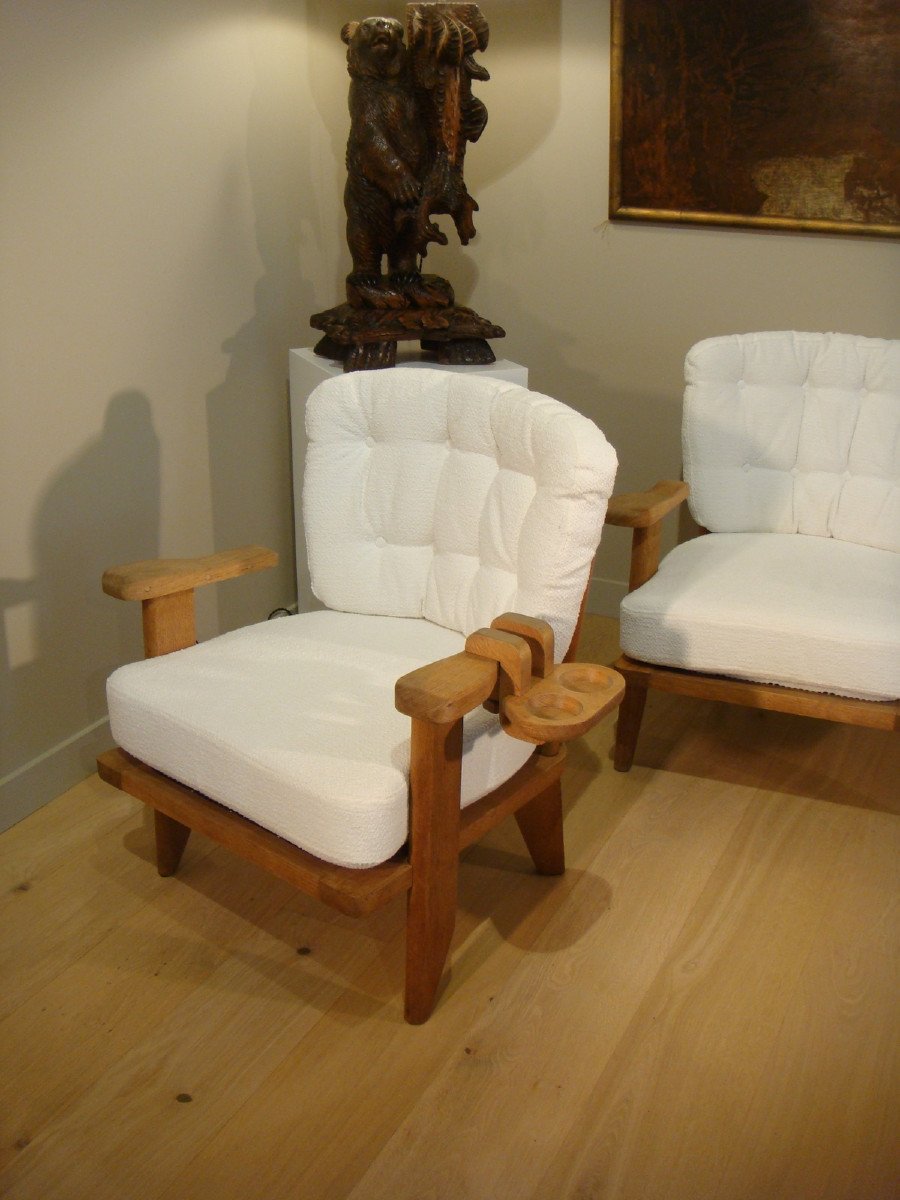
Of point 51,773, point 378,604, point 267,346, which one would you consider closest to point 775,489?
point 378,604

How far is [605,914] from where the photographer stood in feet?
6.75

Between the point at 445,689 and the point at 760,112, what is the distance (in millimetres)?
1921

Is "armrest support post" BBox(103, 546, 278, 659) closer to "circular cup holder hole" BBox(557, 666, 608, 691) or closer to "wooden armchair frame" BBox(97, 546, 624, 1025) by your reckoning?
"wooden armchair frame" BBox(97, 546, 624, 1025)

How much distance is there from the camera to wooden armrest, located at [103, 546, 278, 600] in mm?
1941

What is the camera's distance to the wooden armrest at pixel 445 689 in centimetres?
153

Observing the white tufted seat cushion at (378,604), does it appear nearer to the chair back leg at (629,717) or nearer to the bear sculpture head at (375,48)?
the chair back leg at (629,717)

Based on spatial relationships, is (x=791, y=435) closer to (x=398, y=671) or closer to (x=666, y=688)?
(x=666, y=688)

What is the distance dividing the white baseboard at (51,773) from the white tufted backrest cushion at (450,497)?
0.67m

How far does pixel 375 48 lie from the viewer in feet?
7.84

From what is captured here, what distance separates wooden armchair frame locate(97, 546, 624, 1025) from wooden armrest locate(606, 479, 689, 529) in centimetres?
68

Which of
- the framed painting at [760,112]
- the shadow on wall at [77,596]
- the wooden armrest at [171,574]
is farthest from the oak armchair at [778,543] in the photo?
the shadow on wall at [77,596]

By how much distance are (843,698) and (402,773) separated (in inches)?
40.4

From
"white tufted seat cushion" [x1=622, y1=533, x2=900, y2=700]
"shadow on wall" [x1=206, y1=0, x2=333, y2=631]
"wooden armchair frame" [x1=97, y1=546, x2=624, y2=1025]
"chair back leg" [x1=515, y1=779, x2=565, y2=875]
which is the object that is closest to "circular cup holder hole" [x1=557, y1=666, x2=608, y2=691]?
"wooden armchair frame" [x1=97, y1=546, x2=624, y2=1025]

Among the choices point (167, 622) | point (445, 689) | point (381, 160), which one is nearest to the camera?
point (445, 689)
